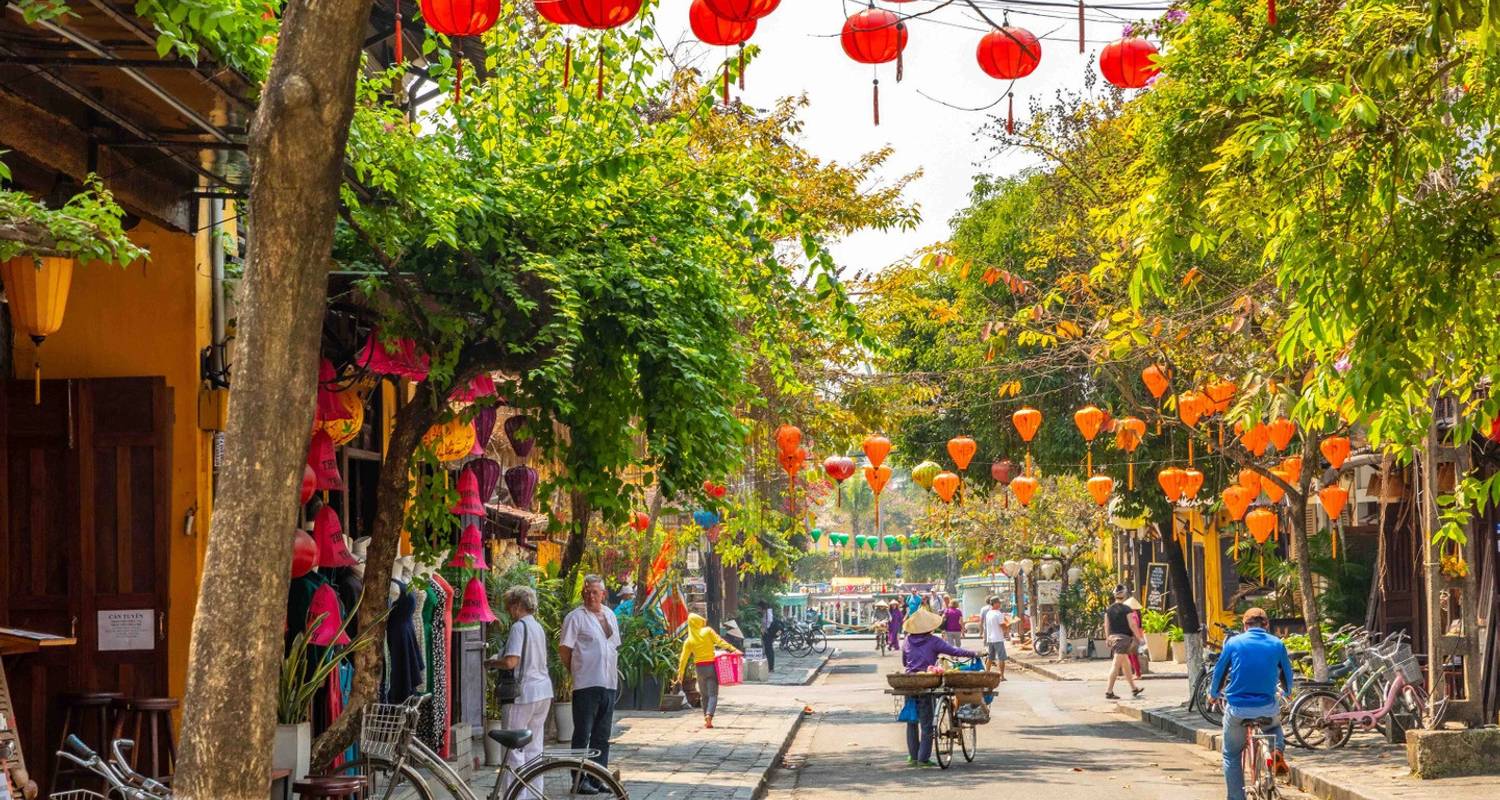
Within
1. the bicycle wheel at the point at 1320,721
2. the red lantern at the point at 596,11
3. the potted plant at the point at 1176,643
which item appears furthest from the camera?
the potted plant at the point at 1176,643

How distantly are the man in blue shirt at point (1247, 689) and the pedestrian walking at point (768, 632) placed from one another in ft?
97.2

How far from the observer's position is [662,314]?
1152cm

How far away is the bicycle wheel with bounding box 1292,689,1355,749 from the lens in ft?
64.1

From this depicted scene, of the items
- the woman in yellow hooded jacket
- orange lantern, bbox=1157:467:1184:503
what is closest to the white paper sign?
the woman in yellow hooded jacket

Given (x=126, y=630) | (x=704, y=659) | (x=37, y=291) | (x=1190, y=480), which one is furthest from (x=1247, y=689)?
(x=704, y=659)

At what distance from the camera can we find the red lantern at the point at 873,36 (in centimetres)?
1035

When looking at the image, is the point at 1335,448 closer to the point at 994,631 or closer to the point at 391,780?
the point at 391,780

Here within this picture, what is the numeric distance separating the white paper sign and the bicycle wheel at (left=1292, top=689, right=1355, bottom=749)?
13.6 meters

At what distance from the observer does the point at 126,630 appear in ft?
37.0

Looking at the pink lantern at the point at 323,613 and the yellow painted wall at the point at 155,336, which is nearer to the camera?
the yellow painted wall at the point at 155,336

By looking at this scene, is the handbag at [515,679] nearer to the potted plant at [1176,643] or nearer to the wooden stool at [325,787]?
the wooden stool at [325,787]

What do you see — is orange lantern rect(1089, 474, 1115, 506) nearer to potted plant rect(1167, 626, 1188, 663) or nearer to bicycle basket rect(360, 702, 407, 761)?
bicycle basket rect(360, 702, 407, 761)

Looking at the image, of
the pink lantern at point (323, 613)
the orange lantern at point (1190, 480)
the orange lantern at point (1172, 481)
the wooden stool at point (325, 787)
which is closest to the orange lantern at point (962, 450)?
the orange lantern at point (1172, 481)

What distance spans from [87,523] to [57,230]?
488 centimetres
